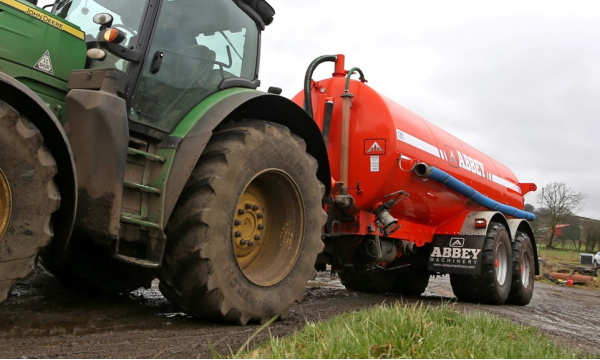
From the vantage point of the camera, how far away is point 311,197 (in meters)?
4.16

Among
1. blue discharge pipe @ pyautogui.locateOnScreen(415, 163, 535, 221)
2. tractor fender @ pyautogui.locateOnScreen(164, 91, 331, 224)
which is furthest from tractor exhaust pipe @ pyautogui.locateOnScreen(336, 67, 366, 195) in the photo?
tractor fender @ pyautogui.locateOnScreen(164, 91, 331, 224)

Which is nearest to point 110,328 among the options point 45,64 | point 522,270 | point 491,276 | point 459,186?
point 45,64

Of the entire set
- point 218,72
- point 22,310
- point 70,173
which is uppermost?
point 218,72

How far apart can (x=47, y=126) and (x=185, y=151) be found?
2.80 feet

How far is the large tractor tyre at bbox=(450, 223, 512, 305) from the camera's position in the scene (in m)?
6.99

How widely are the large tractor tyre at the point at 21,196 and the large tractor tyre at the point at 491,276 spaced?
5730 millimetres

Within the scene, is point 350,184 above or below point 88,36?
below

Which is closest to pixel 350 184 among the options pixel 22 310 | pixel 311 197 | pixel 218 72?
pixel 311 197

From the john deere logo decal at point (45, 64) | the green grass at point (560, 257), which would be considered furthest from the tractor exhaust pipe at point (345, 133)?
the green grass at point (560, 257)

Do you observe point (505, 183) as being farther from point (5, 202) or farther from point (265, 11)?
point (5, 202)

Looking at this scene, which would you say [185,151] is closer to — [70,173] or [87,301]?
[70,173]

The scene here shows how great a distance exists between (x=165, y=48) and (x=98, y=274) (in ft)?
6.23

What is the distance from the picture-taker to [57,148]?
9.37ft

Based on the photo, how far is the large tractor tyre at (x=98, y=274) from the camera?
164 inches
